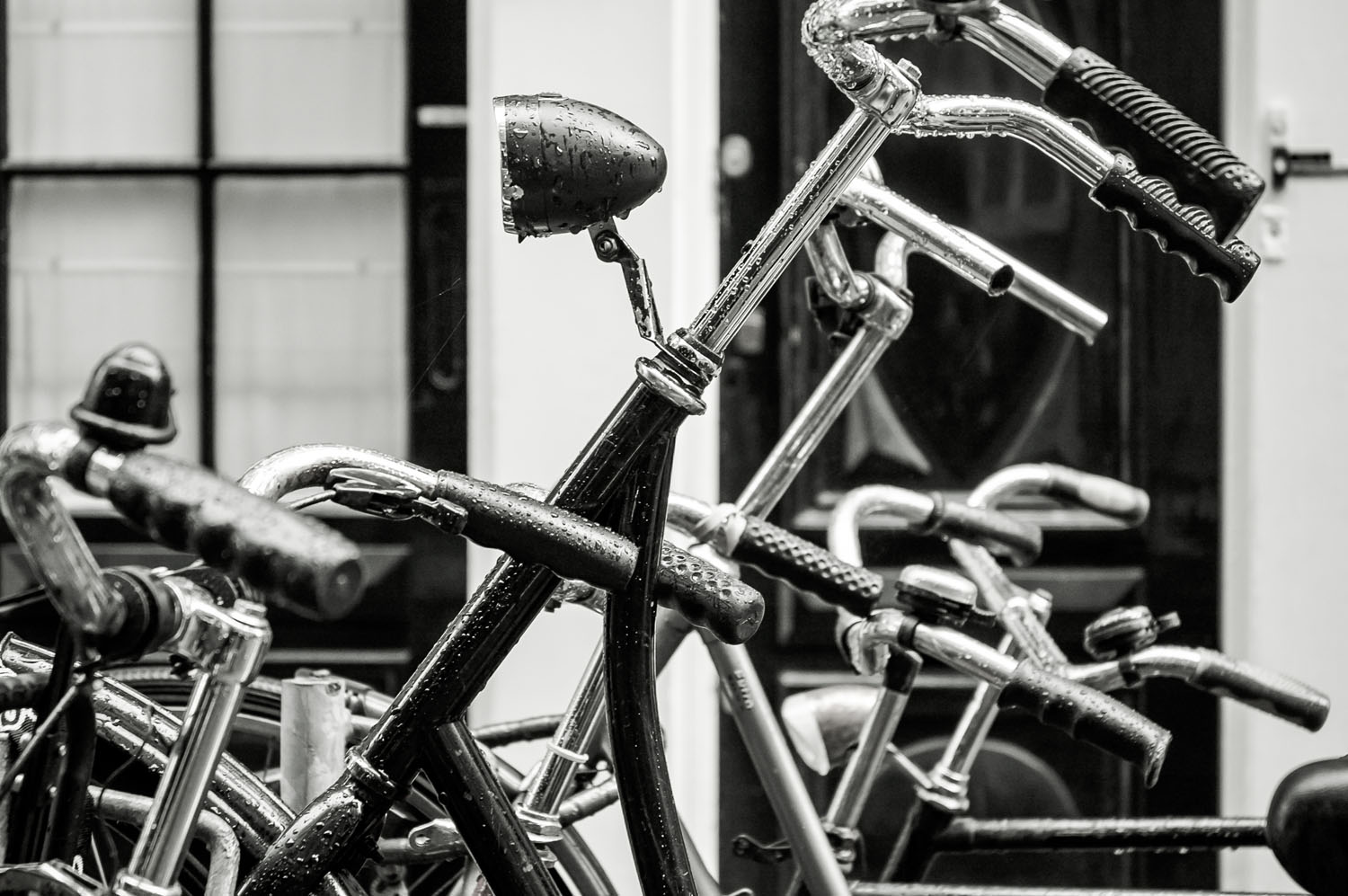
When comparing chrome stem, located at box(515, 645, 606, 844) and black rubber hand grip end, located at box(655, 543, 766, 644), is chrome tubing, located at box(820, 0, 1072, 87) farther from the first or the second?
chrome stem, located at box(515, 645, 606, 844)

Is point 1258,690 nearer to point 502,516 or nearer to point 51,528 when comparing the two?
point 502,516

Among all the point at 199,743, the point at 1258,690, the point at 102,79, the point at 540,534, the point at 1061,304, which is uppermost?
the point at 102,79

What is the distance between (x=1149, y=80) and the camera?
2.12 m

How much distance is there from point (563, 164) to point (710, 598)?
31 centimetres

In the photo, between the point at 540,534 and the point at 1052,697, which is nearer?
the point at 540,534

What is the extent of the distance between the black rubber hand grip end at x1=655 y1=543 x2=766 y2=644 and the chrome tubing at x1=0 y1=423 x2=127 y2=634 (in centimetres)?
36

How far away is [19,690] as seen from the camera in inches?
37.8

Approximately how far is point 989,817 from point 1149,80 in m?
1.21

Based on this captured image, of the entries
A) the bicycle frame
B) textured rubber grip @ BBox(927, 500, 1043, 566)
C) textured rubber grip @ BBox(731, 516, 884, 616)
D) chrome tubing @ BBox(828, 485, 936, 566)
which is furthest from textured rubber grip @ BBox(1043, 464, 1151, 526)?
the bicycle frame

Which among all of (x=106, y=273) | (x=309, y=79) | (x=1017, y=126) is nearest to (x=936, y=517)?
(x=1017, y=126)

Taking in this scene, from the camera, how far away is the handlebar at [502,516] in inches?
34.0

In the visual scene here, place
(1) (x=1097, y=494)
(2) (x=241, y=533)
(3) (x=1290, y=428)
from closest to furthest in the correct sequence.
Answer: (2) (x=241, y=533) → (1) (x=1097, y=494) → (3) (x=1290, y=428)

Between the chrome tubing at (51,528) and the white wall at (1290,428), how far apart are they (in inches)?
71.2

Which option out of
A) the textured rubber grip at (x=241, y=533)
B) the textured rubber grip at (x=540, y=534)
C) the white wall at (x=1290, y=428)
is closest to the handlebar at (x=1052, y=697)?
the textured rubber grip at (x=540, y=534)
